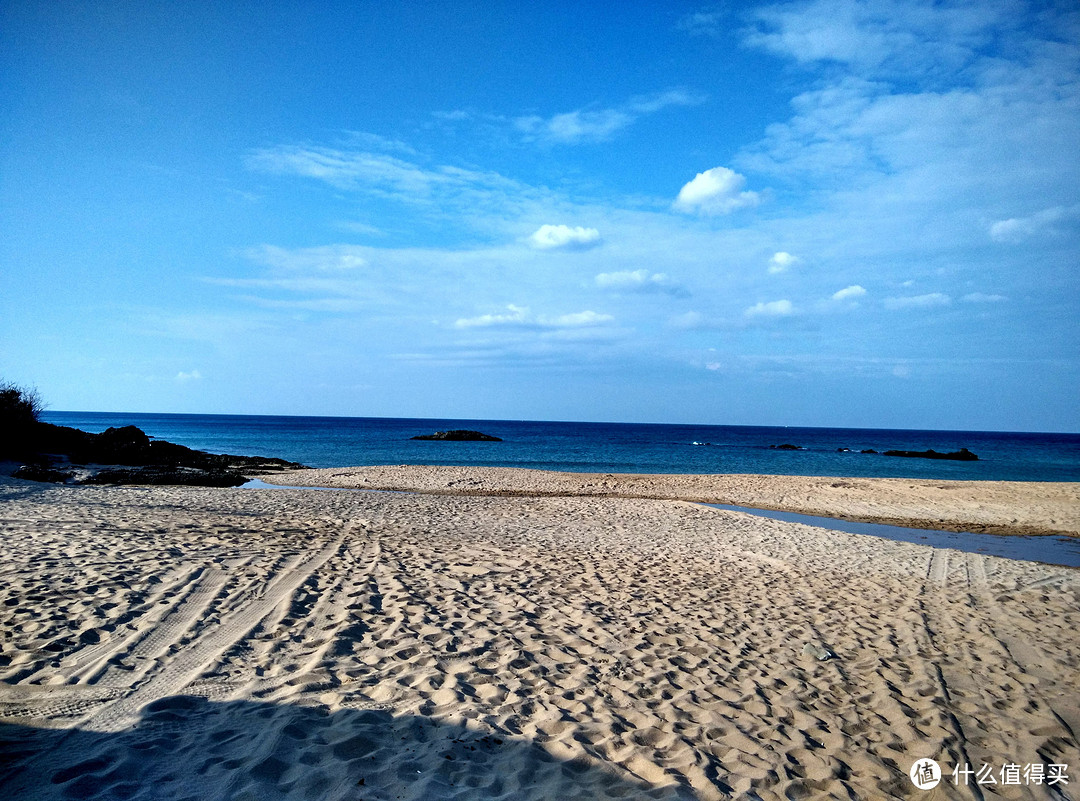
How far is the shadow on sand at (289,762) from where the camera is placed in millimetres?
3588

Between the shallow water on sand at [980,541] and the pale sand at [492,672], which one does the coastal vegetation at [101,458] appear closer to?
the pale sand at [492,672]

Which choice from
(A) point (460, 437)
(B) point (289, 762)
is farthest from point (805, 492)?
(A) point (460, 437)

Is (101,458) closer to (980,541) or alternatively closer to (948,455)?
(980,541)

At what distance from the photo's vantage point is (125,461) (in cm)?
2719

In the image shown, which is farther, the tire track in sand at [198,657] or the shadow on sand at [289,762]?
the tire track in sand at [198,657]

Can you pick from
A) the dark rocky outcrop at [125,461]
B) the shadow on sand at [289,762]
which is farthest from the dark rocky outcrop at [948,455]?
the shadow on sand at [289,762]

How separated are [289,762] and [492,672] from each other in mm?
1961

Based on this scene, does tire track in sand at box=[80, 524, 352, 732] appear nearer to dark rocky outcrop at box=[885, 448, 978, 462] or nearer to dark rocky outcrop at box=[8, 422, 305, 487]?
dark rocky outcrop at box=[8, 422, 305, 487]

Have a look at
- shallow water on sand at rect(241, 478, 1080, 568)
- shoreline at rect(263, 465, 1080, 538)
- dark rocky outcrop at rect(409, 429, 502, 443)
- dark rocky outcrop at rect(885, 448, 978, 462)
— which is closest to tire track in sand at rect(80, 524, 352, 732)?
shallow water on sand at rect(241, 478, 1080, 568)

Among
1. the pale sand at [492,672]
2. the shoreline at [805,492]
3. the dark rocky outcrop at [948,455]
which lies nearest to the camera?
the pale sand at [492,672]

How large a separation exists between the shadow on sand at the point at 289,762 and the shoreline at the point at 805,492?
1719 centimetres

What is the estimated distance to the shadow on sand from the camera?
141 inches

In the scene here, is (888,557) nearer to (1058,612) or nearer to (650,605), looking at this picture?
(1058,612)

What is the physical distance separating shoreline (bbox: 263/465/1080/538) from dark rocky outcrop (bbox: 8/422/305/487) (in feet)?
11.2
